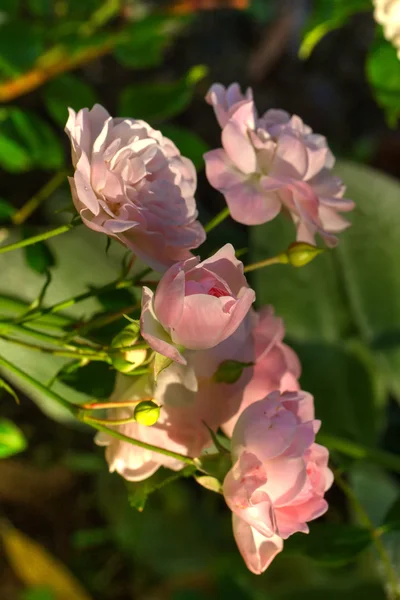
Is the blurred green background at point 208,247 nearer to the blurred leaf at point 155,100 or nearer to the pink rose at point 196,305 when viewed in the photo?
the blurred leaf at point 155,100

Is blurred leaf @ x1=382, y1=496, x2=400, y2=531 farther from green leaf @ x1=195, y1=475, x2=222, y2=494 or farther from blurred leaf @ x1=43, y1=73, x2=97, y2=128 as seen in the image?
blurred leaf @ x1=43, y1=73, x2=97, y2=128

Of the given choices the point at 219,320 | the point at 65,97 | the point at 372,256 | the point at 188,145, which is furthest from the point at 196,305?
the point at 372,256

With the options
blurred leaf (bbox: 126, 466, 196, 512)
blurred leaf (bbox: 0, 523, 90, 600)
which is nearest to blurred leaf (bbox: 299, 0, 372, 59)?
blurred leaf (bbox: 126, 466, 196, 512)

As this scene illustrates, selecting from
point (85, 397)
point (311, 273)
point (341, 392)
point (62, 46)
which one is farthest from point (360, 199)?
point (85, 397)

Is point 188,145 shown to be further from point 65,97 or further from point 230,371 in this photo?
point 230,371

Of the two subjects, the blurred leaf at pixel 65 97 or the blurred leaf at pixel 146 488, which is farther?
the blurred leaf at pixel 65 97

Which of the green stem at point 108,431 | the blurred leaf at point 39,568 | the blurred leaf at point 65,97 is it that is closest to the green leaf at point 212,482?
the green stem at point 108,431
